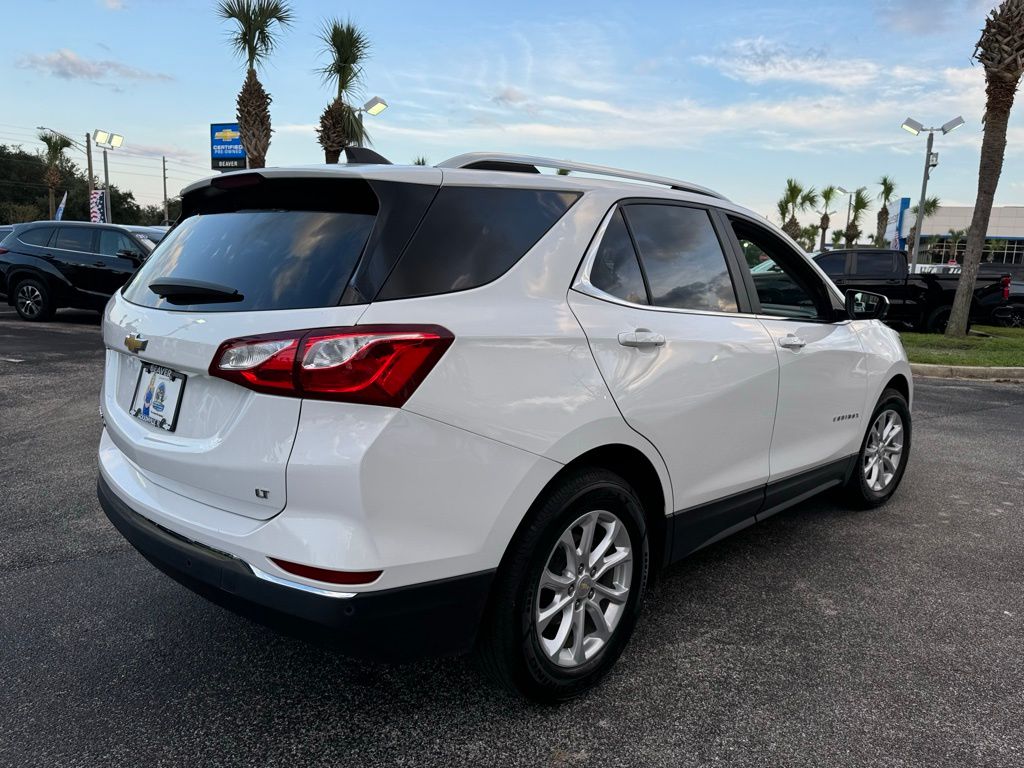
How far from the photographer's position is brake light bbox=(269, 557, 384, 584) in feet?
6.30

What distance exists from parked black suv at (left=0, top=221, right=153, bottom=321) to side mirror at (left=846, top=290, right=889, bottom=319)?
1166 cm

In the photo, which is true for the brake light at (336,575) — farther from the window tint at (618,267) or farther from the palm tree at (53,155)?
the palm tree at (53,155)

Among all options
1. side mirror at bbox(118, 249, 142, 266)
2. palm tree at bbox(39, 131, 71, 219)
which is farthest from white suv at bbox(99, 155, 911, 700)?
palm tree at bbox(39, 131, 71, 219)

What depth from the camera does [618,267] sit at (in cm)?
264

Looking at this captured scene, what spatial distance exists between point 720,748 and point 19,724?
2.15m

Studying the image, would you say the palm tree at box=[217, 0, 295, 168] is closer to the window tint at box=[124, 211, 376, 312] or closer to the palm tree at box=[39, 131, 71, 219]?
the window tint at box=[124, 211, 376, 312]

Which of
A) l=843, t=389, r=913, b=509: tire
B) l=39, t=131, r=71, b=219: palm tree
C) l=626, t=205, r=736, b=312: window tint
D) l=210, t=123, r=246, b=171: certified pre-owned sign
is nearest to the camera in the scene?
l=626, t=205, r=736, b=312: window tint

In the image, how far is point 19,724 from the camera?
7.69 feet

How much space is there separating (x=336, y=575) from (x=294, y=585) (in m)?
0.13

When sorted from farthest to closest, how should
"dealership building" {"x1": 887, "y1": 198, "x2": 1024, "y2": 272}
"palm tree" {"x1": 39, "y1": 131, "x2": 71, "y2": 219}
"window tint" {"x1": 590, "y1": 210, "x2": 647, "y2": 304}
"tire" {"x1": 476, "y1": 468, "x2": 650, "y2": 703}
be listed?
"dealership building" {"x1": 887, "y1": 198, "x2": 1024, "y2": 272} < "palm tree" {"x1": 39, "y1": 131, "x2": 71, "y2": 219} < "window tint" {"x1": 590, "y1": 210, "x2": 647, "y2": 304} < "tire" {"x1": 476, "y1": 468, "x2": 650, "y2": 703}

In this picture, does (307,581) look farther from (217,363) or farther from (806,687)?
(806,687)

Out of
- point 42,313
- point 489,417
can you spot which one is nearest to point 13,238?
point 42,313

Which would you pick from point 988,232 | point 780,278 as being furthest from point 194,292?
point 988,232

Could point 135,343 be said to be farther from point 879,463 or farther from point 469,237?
point 879,463
